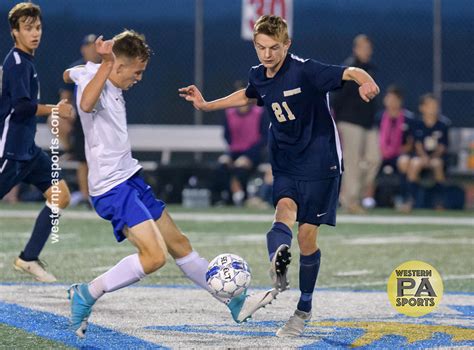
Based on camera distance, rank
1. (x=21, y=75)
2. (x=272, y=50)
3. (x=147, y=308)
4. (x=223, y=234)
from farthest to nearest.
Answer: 1. (x=223, y=234)
2. (x=21, y=75)
3. (x=147, y=308)
4. (x=272, y=50)

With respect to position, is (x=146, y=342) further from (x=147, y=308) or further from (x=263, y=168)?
(x=263, y=168)

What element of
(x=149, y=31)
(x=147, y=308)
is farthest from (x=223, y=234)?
(x=149, y=31)

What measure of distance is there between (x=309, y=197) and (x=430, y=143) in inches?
438

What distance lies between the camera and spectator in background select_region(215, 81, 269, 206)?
61.7 feet

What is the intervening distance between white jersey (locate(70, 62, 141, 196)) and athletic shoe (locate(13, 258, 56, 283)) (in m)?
2.77

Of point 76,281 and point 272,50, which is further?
point 76,281

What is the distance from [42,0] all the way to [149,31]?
207 centimetres

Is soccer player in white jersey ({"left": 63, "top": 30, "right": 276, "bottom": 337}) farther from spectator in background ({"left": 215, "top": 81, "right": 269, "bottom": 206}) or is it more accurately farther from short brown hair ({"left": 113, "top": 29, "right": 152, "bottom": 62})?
spectator in background ({"left": 215, "top": 81, "right": 269, "bottom": 206})

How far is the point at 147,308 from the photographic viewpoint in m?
8.59

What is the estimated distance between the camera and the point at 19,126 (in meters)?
9.95

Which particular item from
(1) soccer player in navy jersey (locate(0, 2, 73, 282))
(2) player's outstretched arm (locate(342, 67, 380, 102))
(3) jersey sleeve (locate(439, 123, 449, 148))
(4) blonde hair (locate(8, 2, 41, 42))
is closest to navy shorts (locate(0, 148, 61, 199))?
(1) soccer player in navy jersey (locate(0, 2, 73, 282))

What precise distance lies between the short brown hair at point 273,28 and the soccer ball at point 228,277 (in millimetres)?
1382

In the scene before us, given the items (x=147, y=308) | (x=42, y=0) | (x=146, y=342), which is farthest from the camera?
(x=42, y=0)

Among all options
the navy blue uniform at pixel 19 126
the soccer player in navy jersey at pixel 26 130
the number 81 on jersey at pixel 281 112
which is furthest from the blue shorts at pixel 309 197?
the navy blue uniform at pixel 19 126
